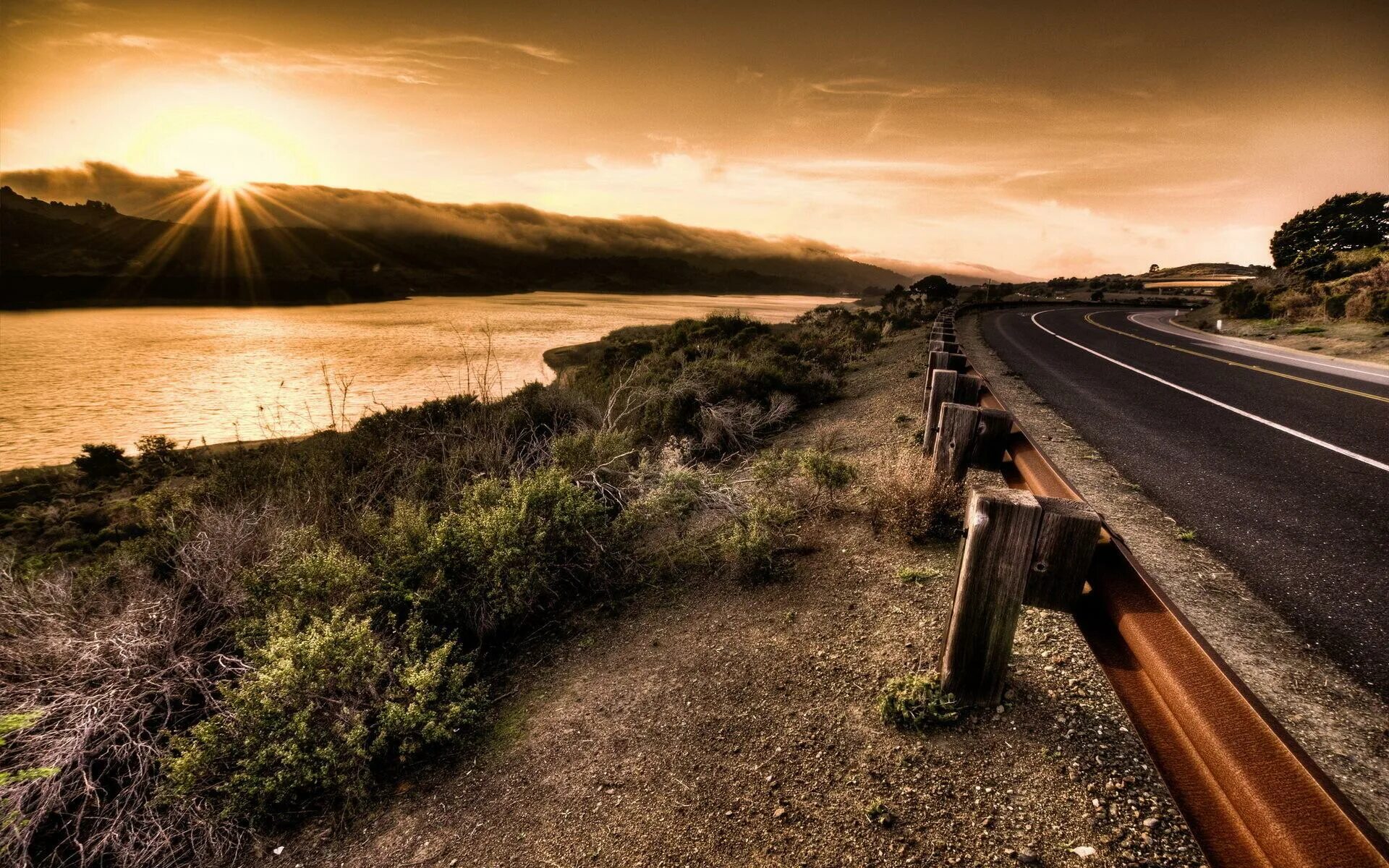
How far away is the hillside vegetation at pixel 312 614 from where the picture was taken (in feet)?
8.98

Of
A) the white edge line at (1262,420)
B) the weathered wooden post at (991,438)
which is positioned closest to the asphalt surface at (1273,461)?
the white edge line at (1262,420)

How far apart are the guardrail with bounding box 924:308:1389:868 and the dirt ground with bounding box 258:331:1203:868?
406mm

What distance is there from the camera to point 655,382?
10.3 metres

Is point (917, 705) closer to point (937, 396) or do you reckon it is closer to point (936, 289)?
point (937, 396)

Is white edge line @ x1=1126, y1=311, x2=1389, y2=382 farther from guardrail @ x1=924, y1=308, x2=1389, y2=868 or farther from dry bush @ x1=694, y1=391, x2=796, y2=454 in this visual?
guardrail @ x1=924, y1=308, x2=1389, y2=868

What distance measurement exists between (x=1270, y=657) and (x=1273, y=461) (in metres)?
3.66

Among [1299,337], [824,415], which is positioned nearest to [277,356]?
[824,415]

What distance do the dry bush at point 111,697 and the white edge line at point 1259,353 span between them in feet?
53.2

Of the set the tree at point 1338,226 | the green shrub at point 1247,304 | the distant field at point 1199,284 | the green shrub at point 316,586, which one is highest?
the tree at point 1338,226

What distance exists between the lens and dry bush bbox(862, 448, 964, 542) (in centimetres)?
400

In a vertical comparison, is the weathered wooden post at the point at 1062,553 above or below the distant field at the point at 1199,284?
below

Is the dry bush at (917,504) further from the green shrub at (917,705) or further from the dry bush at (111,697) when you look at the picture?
the dry bush at (111,697)

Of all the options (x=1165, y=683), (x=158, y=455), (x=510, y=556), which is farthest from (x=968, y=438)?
(x=158, y=455)

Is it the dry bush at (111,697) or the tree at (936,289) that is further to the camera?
the tree at (936,289)
